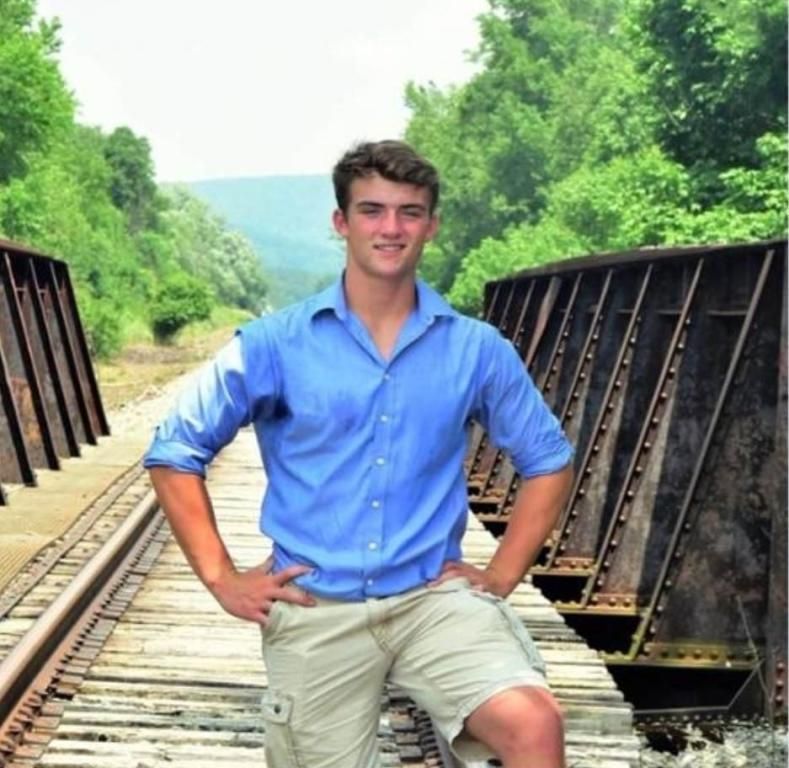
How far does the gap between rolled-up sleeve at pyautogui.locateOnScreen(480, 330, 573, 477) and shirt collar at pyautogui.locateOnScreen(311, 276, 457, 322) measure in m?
0.12

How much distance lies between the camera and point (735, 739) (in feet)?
23.3

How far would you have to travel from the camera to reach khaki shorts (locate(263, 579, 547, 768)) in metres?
2.93

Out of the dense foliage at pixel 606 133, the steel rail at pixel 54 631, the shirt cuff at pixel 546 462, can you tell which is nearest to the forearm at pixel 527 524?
the shirt cuff at pixel 546 462

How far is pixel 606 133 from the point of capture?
1807 inches

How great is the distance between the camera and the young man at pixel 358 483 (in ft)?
9.66

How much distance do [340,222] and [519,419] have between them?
547mm

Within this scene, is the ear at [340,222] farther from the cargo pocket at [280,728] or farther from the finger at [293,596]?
the cargo pocket at [280,728]

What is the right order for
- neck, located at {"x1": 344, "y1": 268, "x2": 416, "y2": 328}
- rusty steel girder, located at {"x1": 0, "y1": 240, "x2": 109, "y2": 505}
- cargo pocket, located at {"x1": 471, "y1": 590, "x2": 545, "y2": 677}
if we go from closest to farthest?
cargo pocket, located at {"x1": 471, "y1": 590, "x2": 545, "y2": 677} < neck, located at {"x1": 344, "y1": 268, "x2": 416, "y2": 328} < rusty steel girder, located at {"x1": 0, "y1": 240, "x2": 109, "y2": 505}

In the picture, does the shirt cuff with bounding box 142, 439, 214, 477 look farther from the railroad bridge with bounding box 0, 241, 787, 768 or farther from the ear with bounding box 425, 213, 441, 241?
the railroad bridge with bounding box 0, 241, 787, 768

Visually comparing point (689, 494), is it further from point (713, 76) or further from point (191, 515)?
point (713, 76)

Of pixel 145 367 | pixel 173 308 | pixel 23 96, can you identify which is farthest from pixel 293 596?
pixel 173 308

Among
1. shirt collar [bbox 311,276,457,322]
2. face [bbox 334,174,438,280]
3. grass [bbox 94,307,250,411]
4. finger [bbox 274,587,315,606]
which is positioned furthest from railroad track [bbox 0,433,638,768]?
grass [bbox 94,307,250,411]

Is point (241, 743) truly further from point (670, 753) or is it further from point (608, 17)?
point (608, 17)

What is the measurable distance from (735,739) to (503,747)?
15.3 feet
